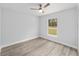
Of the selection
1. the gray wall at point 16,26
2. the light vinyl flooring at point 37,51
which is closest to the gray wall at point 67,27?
the light vinyl flooring at point 37,51

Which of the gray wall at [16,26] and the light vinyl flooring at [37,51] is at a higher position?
the gray wall at [16,26]

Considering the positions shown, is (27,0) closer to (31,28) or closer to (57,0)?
(57,0)

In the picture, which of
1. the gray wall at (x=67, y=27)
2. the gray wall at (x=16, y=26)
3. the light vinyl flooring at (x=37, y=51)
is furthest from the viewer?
the gray wall at (x=16, y=26)

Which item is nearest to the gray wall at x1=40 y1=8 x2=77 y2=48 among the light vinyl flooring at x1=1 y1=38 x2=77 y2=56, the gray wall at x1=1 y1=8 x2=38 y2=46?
the light vinyl flooring at x1=1 y1=38 x2=77 y2=56

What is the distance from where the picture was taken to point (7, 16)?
2445mm

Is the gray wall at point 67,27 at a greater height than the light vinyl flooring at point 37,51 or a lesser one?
greater

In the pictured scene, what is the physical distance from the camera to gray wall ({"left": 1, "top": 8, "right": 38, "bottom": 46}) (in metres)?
2.38

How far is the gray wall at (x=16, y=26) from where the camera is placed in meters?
2.38

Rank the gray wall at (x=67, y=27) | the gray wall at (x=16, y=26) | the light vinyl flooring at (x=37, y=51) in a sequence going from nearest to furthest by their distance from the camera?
the light vinyl flooring at (x=37, y=51) → the gray wall at (x=67, y=27) → the gray wall at (x=16, y=26)

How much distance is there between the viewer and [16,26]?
2.84 m

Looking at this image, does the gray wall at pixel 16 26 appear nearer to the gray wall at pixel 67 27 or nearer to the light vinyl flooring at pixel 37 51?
the light vinyl flooring at pixel 37 51

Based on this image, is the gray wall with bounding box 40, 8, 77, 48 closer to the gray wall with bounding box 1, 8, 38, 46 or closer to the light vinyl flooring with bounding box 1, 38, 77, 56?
the light vinyl flooring with bounding box 1, 38, 77, 56

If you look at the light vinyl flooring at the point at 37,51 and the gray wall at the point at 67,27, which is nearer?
the light vinyl flooring at the point at 37,51

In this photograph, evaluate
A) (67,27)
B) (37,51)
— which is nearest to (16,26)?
(37,51)
